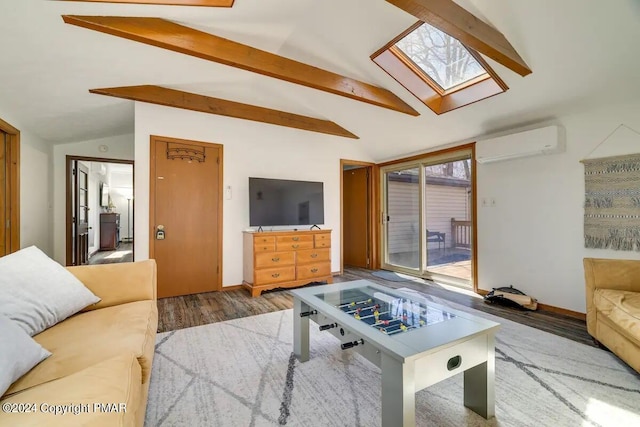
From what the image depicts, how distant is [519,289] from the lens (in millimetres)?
3357

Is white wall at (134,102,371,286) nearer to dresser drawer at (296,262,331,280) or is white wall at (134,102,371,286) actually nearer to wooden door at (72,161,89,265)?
dresser drawer at (296,262,331,280)

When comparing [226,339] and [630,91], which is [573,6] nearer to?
[630,91]

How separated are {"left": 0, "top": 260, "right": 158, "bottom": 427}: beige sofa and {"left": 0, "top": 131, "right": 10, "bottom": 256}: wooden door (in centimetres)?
213

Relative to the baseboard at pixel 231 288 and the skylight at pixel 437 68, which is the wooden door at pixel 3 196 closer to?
the baseboard at pixel 231 288

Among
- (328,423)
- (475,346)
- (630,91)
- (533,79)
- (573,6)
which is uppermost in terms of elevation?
(573,6)

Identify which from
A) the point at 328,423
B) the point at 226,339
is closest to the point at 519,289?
the point at 328,423

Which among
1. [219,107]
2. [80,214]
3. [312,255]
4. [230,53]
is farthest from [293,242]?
[80,214]

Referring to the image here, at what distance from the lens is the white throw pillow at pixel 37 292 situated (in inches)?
53.0

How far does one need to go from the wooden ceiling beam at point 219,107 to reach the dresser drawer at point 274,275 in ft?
7.14

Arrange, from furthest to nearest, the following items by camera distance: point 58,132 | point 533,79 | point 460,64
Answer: point 58,132, point 460,64, point 533,79

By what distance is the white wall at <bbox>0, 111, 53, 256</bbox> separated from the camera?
11.1ft

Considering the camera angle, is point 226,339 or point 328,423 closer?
point 328,423

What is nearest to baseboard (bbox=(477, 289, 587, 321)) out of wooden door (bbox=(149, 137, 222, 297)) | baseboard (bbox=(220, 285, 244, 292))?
baseboard (bbox=(220, 285, 244, 292))

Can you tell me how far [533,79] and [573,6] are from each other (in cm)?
75
